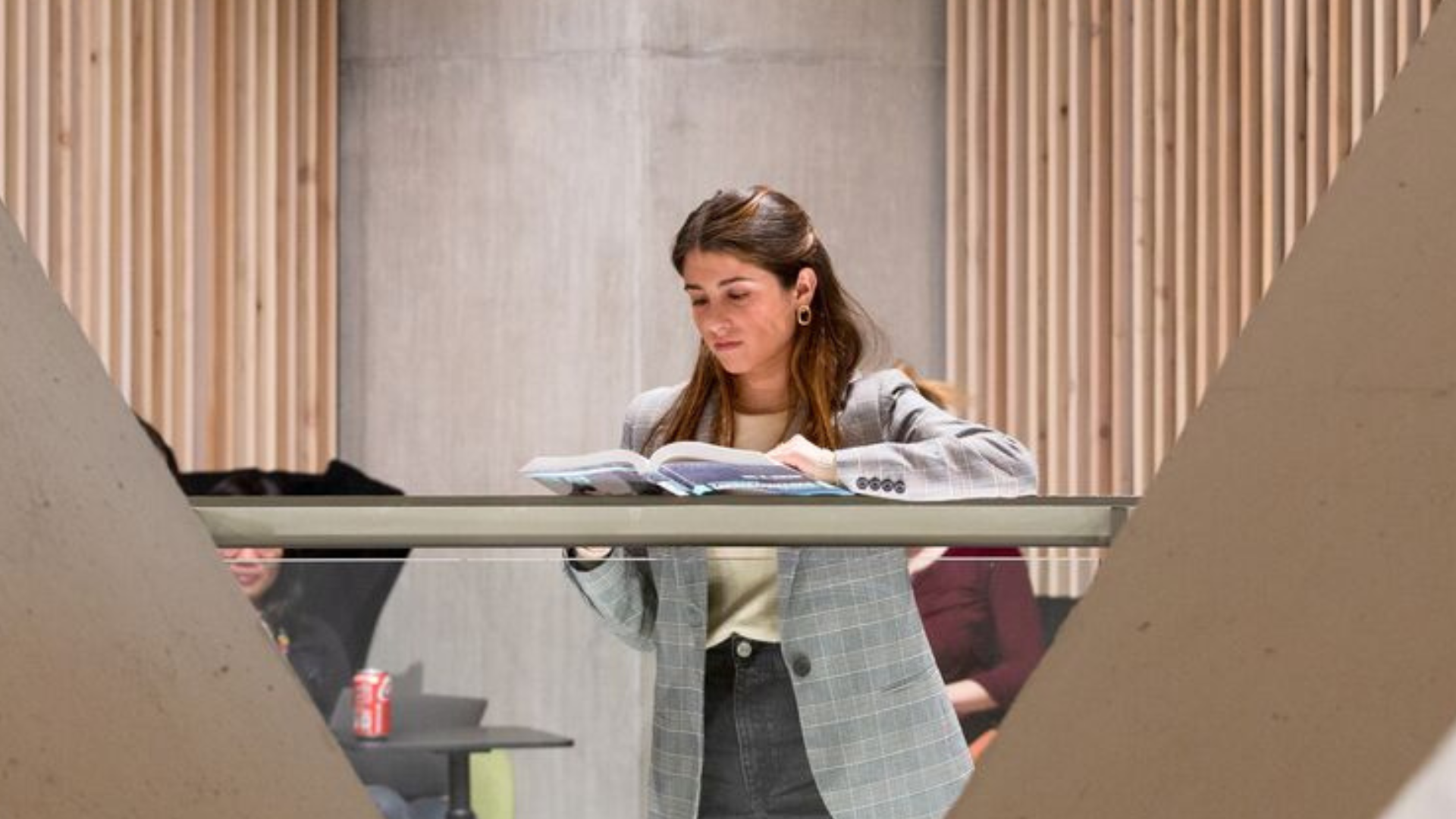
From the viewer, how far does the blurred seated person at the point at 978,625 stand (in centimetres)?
161

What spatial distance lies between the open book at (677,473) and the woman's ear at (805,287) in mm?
872

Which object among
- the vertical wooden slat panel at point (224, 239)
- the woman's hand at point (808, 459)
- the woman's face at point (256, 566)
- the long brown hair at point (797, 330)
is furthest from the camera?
the vertical wooden slat panel at point (224, 239)

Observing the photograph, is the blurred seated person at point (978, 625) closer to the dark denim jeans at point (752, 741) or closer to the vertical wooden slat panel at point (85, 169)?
the dark denim jeans at point (752, 741)

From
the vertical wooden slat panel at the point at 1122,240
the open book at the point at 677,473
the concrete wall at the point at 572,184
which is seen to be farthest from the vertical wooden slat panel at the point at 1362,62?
the open book at the point at 677,473

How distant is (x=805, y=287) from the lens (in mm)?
3076

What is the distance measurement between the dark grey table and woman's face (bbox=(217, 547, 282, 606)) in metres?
0.12

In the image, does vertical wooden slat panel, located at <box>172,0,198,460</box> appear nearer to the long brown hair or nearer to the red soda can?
the long brown hair

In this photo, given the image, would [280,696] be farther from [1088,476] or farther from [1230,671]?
[1088,476]

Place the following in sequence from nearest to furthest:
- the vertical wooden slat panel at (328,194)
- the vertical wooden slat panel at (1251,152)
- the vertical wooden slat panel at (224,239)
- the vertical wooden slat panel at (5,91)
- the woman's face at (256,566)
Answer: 1. the woman's face at (256,566)
2. the vertical wooden slat panel at (1251,152)
3. the vertical wooden slat panel at (5,91)
4. the vertical wooden slat panel at (224,239)
5. the vertical wooden slat panel at (328,194)

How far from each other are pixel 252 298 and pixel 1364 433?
565 centimetres

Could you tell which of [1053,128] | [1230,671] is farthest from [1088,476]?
[1230,671]

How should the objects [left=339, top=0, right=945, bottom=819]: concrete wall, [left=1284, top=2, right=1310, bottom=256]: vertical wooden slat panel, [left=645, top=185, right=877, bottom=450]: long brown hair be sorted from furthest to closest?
[left=339, top=0, right=945, bottom=819]: concrete wall → [left=1284, top=2, right=1310, bottom=256]: vertical wooden slat panel → [left=645, top=185, right=877, bottom=450]: long brown hair

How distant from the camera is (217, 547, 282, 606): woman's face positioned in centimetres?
157

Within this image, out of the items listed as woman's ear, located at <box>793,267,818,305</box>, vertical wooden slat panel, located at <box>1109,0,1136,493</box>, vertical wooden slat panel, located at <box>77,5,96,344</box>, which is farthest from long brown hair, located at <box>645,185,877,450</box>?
vertical wooden slat panel, located at <box>77,5,96,344</box>
